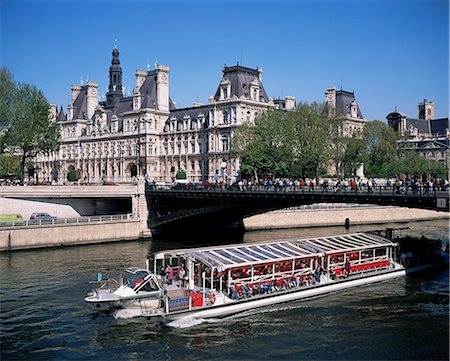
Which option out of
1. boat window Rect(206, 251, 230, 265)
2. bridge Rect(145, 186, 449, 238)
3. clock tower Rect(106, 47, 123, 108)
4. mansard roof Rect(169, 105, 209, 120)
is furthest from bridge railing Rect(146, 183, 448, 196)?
clock tower Rect(106, 47, 123, 108)

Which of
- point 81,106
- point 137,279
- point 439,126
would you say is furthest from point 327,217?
point 81,106

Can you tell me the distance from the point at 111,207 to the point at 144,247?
14.6m

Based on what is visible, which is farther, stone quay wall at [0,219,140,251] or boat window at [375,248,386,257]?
stone quay wall at [0,219,140,251]

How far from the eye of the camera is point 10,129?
65312 mm

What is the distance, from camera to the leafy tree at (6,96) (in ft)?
207

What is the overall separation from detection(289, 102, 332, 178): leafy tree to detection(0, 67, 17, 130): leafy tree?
3710cm

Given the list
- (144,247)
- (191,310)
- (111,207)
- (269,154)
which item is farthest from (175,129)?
(191,310)

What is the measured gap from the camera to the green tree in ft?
290

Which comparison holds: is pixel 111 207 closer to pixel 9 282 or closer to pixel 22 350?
pixel 9 282

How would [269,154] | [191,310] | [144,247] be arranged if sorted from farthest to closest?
[269,154] → [144,247] → [191,310]

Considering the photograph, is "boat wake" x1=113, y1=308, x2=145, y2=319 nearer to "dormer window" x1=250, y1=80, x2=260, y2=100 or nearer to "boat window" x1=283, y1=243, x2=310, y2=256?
"boat window" x1=283, y1=243, x2=310, y2=256

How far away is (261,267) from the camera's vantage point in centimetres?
3067

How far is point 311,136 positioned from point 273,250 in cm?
4643

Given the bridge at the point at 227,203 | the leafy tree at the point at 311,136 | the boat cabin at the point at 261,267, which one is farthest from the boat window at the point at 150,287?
the leafy tree at the point at 311,136
